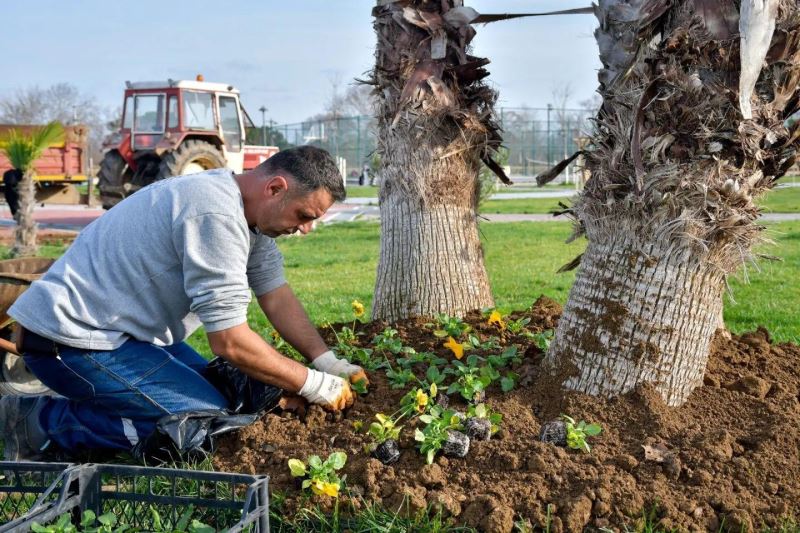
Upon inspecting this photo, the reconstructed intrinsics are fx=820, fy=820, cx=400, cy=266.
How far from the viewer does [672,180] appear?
2998 mm

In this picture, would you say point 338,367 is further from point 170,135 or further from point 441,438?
point 170,135

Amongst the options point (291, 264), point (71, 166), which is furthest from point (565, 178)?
point (291, 264)

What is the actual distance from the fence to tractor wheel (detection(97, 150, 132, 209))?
23.0 m

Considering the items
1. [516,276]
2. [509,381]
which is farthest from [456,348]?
[516,276]

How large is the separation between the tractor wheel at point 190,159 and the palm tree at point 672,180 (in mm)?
12231

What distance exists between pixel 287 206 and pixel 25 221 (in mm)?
9991

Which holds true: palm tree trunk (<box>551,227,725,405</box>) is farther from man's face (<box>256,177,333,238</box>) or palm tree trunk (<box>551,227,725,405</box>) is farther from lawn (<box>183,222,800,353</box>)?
man's face (<box>256,177,333,238</box>)

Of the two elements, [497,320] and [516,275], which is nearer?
[497,320]

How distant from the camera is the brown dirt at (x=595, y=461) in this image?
8.63 ft

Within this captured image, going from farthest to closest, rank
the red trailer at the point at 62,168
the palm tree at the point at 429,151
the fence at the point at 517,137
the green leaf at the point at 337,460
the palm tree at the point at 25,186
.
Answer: the fence at the point at 517,137, the red trailer at the point at 62,168, the palm tree at the point at 25,186, the palm tree at the point at 429,151, the green leaf at the point at 337,460

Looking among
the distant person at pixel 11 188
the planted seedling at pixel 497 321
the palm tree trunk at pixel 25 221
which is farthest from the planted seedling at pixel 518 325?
the distant person at pixel 11 188

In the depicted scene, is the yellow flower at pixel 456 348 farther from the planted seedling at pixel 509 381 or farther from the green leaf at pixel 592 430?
the green leaf at pixel 592 430

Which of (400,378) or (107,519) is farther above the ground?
(400,378)

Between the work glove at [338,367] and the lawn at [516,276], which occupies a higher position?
the work glove at [338,367]
